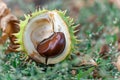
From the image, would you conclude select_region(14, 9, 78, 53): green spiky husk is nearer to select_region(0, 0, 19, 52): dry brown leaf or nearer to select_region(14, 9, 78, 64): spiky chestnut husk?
select_region(14, 9, 78, 64): spiky chestnut husk

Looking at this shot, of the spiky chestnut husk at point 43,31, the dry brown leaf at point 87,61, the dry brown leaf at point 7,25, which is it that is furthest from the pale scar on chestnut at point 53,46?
the dry brown leaf at point 7,25

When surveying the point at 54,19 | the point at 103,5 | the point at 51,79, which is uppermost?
the point at 103,5

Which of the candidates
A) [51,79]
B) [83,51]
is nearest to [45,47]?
[51,79]

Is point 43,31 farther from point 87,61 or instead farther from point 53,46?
point 87,61

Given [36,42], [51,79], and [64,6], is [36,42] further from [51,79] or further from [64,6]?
[64,6]

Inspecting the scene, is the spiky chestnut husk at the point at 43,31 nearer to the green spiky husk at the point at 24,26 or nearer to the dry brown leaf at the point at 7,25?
the green spiky husk at the point at 24,26

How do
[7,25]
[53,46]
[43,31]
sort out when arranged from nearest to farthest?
1. [53,46]
2. [43,31]
3. [7,25]

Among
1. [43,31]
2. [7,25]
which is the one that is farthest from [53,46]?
[7,25]
